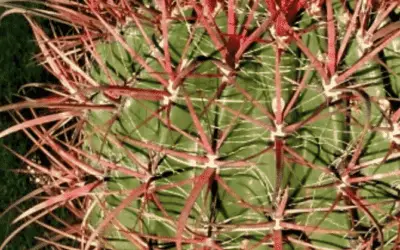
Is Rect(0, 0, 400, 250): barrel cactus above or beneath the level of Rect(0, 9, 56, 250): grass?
above

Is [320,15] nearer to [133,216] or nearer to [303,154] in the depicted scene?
[303,154]

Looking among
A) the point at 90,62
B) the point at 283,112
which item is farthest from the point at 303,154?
the point at 90,62

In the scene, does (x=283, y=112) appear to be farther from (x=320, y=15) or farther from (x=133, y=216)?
(x=133, y=216)

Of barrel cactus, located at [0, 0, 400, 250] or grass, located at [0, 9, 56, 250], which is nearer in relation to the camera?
barrel cactus, located at [0, 0, 400, 250]

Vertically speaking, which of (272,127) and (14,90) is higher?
(272,127)

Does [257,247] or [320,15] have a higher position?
[320,15]

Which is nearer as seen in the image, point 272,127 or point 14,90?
point 272,127

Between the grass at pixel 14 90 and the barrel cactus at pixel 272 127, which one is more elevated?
the barrel cactus at pixel 272 127

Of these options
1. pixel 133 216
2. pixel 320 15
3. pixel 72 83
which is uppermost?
pixel 320 15

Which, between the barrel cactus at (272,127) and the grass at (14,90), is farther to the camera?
the grass at (14,90)

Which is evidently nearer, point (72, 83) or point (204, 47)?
point (204, 47)
